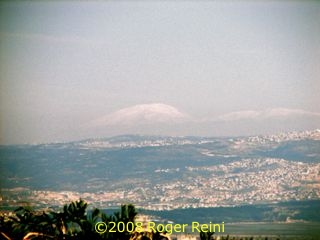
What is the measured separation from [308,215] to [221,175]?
80.3 m

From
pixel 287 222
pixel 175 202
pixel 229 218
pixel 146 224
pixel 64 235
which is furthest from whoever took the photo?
pixel 175 202

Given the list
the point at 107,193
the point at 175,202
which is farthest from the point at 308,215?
the point at 107,193

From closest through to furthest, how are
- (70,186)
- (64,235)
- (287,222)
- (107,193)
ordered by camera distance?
(64,235) → (287,222) → (107,193) → (70,186)

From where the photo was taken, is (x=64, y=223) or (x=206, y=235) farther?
(x=64, y=223)

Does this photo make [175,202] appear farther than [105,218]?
Yes

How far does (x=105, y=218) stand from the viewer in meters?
4.86

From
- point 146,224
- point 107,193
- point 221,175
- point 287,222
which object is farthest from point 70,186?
point 146,224

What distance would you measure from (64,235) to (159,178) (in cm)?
18712

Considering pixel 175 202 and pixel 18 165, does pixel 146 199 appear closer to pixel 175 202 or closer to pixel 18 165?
pixel 175 202

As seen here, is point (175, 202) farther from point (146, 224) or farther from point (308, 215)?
point (146, 224)

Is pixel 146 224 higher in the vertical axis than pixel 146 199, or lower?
higher

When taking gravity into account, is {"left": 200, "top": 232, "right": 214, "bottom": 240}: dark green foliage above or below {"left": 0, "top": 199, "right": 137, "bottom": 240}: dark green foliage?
below

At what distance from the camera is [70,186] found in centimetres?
17088

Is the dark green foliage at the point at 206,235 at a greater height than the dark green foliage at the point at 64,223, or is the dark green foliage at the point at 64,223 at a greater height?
the dark green foliage at the point at 64,223
